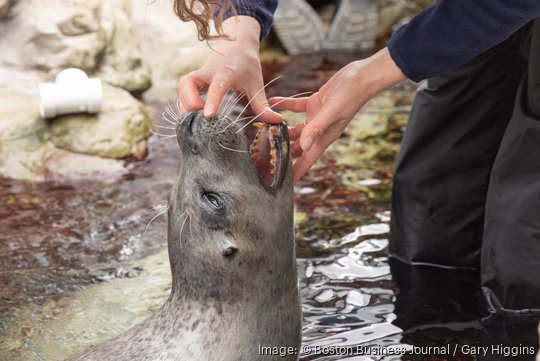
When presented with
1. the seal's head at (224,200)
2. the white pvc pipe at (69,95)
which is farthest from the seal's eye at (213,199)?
the white pvc pipe at (69,95)

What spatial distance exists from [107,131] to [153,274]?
2.16 metres

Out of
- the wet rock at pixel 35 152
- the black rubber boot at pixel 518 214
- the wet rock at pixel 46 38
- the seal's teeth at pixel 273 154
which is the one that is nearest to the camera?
the seal's teeth at pixel 273 154

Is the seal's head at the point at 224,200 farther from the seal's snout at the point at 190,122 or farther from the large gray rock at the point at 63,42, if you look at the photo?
the large gray rock at the point at 63,42

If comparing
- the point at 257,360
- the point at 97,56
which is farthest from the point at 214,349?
the point at 97,56

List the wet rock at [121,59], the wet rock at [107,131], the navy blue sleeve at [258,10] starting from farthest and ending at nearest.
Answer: the wet rock at [121,59] → the wet rock at [107,131] → the navy blue sleeve at [258,10]

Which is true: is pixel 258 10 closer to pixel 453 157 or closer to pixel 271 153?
pixel 271 153

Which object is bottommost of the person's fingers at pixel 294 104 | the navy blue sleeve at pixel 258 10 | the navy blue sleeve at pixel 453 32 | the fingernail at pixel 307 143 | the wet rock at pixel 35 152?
the wet rock at pixel 35 152

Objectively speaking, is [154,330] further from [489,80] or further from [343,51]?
[343,51]

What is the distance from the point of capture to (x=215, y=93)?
3215 millimetres

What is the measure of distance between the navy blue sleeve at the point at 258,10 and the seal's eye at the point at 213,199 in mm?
946

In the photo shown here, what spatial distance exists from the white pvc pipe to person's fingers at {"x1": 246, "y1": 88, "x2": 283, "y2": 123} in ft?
10.2

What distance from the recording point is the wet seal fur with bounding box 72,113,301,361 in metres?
3.15

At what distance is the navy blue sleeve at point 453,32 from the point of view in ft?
9.96

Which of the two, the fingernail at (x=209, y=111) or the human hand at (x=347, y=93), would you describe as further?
the human hand at (x=347, y=93)
